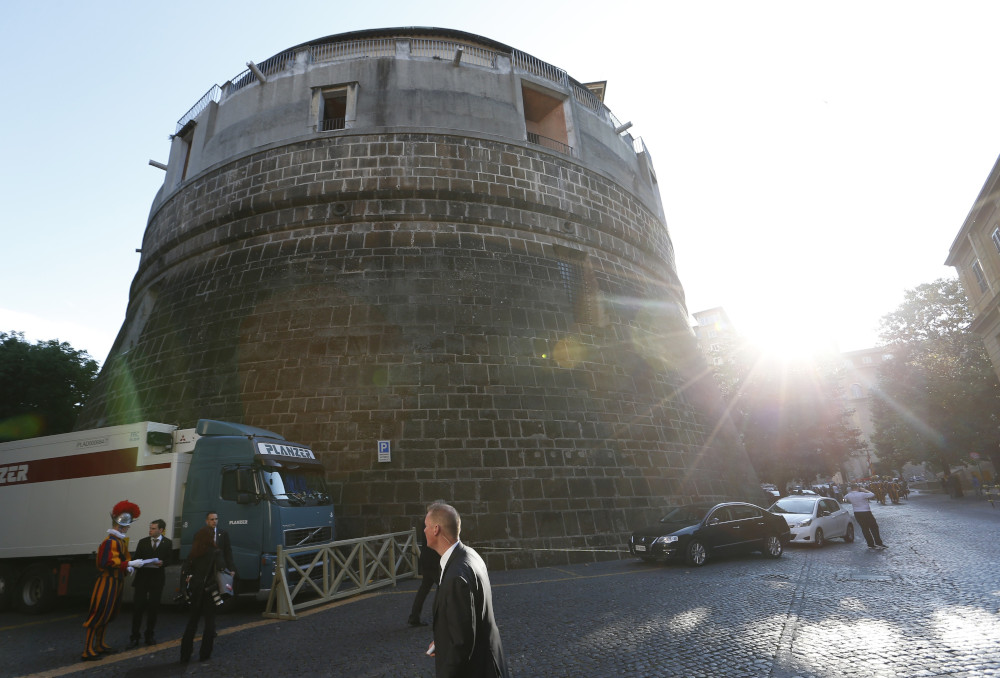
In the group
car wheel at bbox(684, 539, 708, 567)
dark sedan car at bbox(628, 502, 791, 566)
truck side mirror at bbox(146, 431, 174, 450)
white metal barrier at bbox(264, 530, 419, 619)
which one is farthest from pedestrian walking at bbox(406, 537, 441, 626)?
car wheel at bbox(684, 539, 708, 567)

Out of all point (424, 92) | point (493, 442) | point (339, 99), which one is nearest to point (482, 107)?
point (424, 92)

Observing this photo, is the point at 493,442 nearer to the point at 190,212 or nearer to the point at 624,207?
the point at 624,207

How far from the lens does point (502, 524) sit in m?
9.84

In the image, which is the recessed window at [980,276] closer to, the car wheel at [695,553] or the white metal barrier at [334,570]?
the car wheel at [695,553]

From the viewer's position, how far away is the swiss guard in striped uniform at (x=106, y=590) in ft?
18.1

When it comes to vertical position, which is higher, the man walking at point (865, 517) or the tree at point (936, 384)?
the tree at point (936, 384)

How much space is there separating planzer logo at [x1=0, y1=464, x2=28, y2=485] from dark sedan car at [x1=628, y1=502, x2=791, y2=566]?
435 inches

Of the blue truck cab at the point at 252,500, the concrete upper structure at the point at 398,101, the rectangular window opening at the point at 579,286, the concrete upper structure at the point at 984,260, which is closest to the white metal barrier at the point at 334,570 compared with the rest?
the blue truck cab at the point at 252,500

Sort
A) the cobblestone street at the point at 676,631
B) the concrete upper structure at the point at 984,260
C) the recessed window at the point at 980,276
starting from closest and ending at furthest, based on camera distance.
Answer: the cobblestone street at the point at 676,631 → the concrete upper structure at the point at 984,260 → the recessed window at the point at 980,276

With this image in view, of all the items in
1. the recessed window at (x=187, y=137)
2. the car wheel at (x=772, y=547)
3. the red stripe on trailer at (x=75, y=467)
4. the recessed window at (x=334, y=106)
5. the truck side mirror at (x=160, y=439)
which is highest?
the recessed window at (x=187, y=137)

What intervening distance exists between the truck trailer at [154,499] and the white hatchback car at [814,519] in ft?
36.8

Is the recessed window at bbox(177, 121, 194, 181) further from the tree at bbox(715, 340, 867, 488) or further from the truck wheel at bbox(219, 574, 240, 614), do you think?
the tree at bbox(715, 340, 867, 488)

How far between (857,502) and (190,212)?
18810mm

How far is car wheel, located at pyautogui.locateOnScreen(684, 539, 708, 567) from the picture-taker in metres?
9.69
